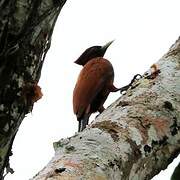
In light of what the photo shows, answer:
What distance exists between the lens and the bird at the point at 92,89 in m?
5.04

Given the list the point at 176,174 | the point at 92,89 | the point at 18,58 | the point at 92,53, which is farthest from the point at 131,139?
the point at 92,53

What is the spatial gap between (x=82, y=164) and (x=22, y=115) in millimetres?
687

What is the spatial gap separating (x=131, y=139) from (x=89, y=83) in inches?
148

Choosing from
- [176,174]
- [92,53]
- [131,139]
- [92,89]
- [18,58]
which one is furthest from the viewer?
[92,53]

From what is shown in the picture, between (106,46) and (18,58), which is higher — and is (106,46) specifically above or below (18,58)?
below

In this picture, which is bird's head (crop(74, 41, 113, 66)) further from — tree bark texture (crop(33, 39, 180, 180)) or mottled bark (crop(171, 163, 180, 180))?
mottled bark (crop(171, 163, 180, 180))

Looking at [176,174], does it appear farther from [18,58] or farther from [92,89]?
[92,89]

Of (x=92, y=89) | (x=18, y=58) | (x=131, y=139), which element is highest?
(x=18, y=58)

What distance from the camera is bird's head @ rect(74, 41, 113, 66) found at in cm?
615

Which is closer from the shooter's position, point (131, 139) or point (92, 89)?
point (131, 139)

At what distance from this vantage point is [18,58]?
1.89 metres

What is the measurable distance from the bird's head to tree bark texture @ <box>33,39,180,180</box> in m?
4.18

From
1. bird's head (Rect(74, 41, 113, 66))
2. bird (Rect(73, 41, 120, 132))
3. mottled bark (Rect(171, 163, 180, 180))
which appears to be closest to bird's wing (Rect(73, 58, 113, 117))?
bird (Rect(73, 41, 120, 132))

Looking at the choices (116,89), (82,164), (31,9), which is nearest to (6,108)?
(31,9)
